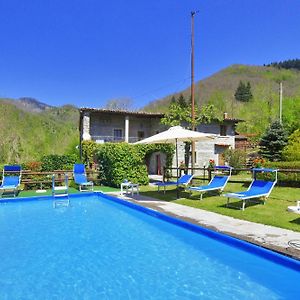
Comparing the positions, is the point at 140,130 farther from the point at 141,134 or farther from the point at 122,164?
the point at 122,164

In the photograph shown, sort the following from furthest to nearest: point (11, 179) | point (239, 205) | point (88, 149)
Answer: point (88, 149), point (11, 179), point (239, 205)

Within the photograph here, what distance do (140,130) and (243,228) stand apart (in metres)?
22.4

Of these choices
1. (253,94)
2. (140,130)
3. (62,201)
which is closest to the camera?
(62,201)

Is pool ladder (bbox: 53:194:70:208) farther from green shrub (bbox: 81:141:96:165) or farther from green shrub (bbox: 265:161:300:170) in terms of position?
green shrub (bbox: 81:141:96:165)

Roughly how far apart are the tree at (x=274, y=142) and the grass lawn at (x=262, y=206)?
1090 centimetres

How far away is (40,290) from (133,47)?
21695mm

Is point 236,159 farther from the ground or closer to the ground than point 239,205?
farther from the ground

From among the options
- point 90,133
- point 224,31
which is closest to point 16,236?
point 224,31

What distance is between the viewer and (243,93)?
212 feet

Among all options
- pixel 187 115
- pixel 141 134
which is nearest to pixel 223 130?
pixel 141 134

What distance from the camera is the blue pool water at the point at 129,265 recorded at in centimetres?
428

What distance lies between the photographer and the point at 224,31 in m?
17.0

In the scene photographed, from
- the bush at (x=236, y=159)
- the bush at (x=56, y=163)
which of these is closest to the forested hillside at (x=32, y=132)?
the bush at (x=56, y=163)

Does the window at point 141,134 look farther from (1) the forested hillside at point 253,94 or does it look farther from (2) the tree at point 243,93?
(2) the tree at point 243,93
